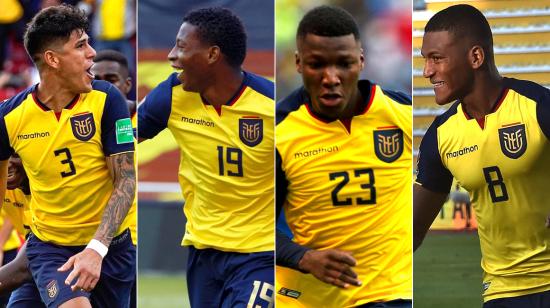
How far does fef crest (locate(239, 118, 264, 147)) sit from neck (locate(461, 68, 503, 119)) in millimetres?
1224

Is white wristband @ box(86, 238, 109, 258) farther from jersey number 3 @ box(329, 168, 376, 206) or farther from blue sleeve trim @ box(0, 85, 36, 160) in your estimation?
jersey number 3 @ box(329, 168, 376, 206)

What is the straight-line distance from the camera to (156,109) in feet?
18.7

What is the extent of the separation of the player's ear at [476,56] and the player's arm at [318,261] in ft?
3.30

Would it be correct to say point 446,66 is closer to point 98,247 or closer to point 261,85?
point 261,85

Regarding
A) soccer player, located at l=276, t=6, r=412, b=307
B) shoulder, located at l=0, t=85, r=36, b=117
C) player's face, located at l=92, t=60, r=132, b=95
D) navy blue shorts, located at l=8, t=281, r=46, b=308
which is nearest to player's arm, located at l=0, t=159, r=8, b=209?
shoulder, located at l=0, t=85, r=36, b=117

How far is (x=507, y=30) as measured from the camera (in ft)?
15.7

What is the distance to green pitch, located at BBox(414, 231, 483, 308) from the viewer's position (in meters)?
4.97

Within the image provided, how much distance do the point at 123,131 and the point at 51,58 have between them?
56 centimetres

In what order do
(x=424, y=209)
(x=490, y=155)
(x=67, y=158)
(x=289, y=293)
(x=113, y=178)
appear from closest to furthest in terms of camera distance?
(x=490, y=155)
(x=424, y=209)
(x=289, y=293)
(x=113, y=178)
(x=67, y=158)

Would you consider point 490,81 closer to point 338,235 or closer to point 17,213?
point 338,235

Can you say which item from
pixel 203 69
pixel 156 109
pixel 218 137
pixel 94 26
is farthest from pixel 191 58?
pixel 94 26

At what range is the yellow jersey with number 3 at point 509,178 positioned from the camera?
4707mm

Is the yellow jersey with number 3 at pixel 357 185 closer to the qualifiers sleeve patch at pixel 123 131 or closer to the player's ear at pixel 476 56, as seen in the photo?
the player's ear at pixel 476 56

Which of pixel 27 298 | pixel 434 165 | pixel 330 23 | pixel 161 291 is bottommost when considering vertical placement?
pixel 161 291
